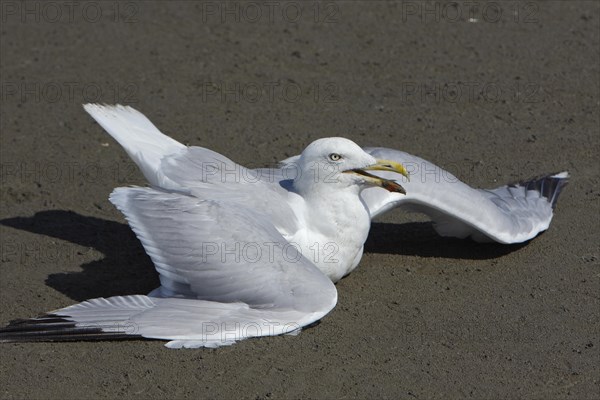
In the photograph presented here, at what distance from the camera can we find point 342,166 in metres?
7.13

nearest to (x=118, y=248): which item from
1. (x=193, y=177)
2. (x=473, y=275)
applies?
(x=193, y=177)

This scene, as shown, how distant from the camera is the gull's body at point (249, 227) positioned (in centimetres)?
667

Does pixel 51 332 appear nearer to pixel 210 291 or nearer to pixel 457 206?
pixel 210 291

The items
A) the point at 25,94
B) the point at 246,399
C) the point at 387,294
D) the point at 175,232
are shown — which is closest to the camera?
the point at 246,399

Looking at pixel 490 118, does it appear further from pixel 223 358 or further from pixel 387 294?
pixel 223 358

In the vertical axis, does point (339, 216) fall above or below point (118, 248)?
above

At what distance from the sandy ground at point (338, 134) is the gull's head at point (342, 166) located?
2.63 ft

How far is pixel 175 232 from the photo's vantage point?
698 cm

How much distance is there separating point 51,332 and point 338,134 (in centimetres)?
393

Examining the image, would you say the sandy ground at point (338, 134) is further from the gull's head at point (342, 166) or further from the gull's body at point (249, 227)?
the gull's head at point (342, 166)

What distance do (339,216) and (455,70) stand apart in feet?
14.3

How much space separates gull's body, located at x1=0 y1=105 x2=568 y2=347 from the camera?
667 centimetres

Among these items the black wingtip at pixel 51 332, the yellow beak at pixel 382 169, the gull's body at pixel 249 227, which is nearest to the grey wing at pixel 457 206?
the gull's body at pixel 249 227

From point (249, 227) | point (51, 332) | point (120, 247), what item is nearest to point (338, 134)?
point (120, 247)
